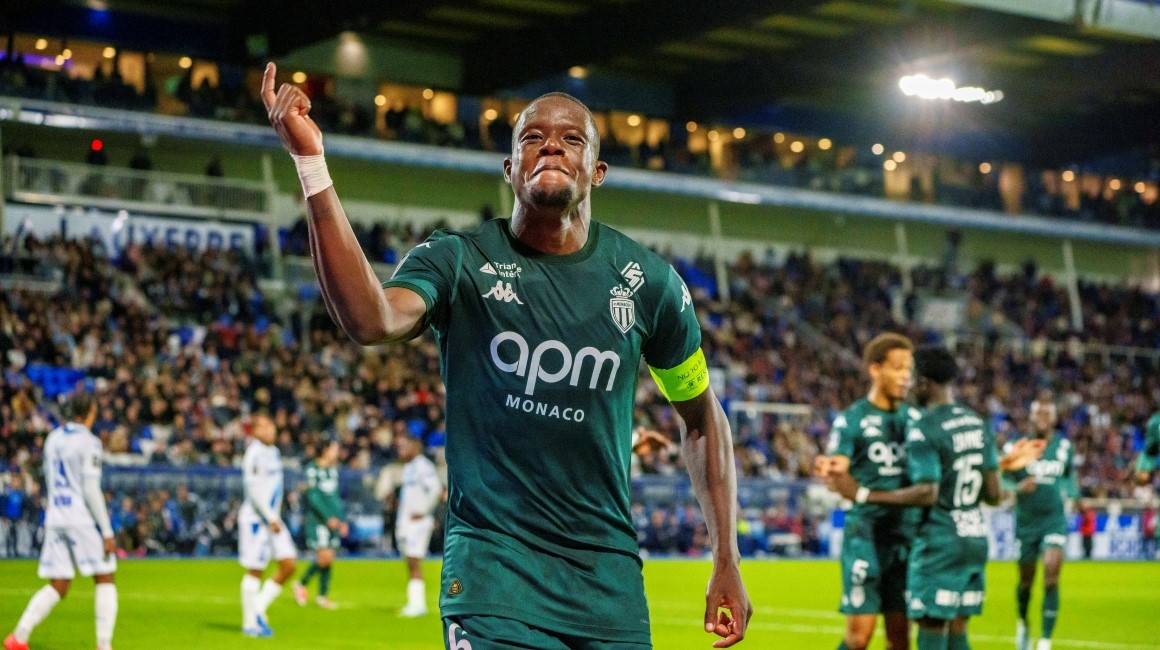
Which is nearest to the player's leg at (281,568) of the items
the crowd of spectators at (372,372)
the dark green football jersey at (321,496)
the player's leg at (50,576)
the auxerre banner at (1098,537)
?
the dark green football jersey at (321,496)

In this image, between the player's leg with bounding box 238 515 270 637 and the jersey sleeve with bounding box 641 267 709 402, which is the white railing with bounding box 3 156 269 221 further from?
the jersey sleeve with bounding box 641 267 709 402

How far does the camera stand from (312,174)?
11.9 ft

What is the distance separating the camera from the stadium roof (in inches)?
1395

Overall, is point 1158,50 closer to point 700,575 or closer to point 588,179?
point 700,575

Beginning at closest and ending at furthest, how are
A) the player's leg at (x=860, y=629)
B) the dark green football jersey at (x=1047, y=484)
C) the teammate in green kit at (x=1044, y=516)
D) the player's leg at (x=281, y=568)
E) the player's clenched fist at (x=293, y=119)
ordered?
the player's clenched fist at (x=293, y=119), the player's leg at (x=860, y=629), the teammate in green kit at (x=1044, y=516), the dark green football jersey at (x=1047, y=484), the player's leg at (x=281, y=568)

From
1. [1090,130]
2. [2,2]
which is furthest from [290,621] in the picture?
[1090,130]

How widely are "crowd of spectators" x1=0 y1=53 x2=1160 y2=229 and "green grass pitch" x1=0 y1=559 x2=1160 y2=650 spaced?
41.0 ft

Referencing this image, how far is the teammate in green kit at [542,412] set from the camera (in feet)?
13.4

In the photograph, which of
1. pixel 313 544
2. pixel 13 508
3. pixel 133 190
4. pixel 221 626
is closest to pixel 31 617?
pixel 221 626

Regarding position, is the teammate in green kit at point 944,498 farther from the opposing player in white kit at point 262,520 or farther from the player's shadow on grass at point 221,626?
the player's shadow on grass at point 221,626

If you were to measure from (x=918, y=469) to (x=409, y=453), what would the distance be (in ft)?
33.2

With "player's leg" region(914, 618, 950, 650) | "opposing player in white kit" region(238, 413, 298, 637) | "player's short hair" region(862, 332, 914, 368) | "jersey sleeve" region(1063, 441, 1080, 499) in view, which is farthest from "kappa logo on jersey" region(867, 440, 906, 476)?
"opposing player in white kit" region(238, 413, 298, 637)

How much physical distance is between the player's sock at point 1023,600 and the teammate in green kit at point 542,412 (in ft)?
33.6

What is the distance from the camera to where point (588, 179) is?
4.29 meters
